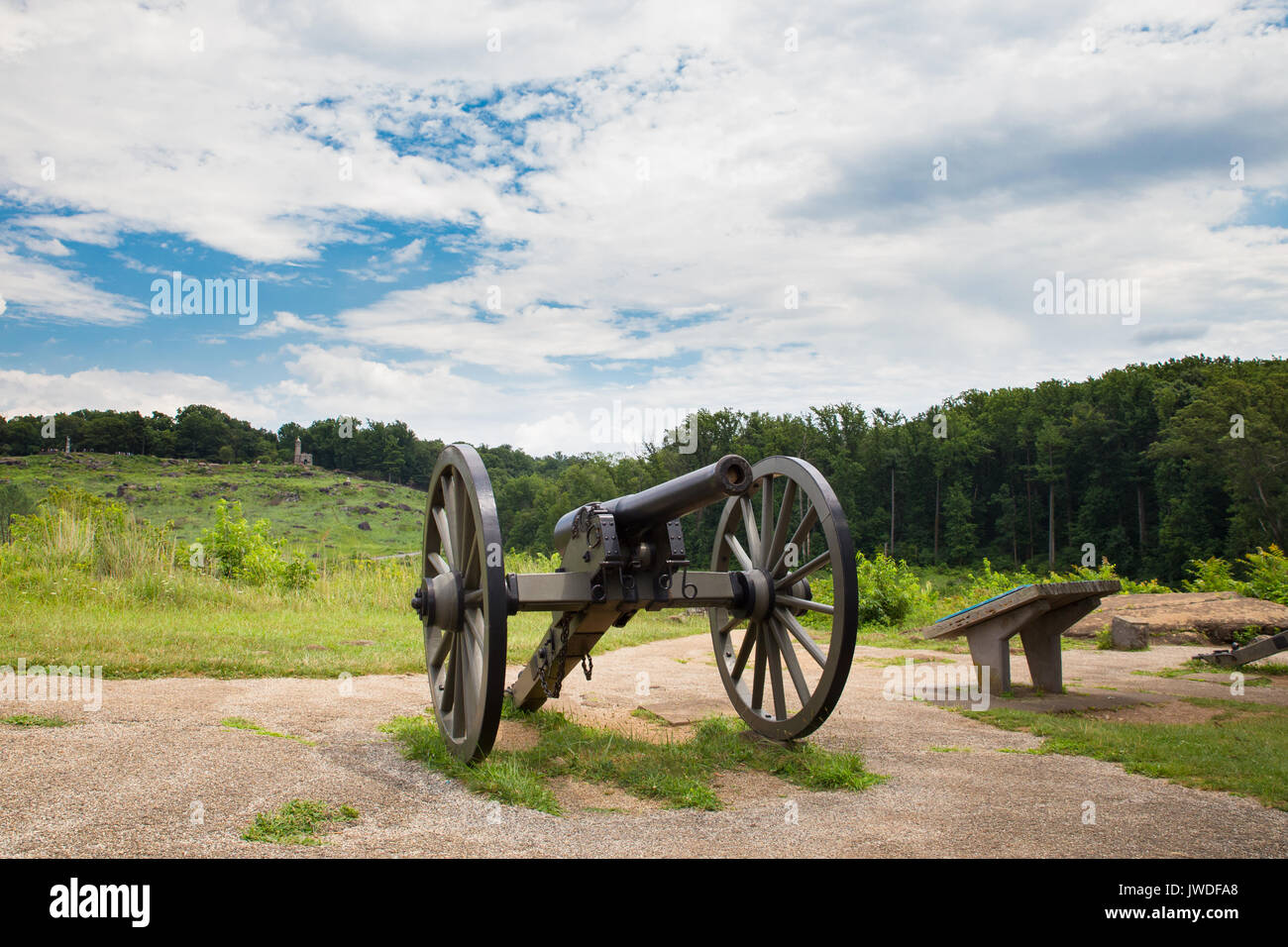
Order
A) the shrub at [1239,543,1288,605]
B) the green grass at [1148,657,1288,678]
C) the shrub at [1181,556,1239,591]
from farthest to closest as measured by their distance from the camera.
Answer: the shrub at [1181,556,1239,591] < the shrub at [1239,543,1288,605] < the green grass at [1148,657,1288,678]

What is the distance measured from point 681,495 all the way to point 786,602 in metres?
1.35

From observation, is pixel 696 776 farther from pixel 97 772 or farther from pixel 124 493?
pixel 124 493

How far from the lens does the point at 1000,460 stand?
6144cm

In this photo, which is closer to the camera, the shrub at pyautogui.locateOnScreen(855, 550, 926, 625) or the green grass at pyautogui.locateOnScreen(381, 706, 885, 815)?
the green grass at pyautogui.locateOnScreen(381, 706, 885, 815)

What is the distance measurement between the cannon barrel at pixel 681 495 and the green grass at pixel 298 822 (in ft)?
6.58

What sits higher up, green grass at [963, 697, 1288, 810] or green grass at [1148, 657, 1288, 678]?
green grass at [963, 697, 1288, 810]

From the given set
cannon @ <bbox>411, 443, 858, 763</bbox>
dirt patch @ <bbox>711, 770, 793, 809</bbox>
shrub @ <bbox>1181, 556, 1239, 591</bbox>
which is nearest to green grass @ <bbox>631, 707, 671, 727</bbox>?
cannon @ <bbox>411, 443, 858, 763</bbox>

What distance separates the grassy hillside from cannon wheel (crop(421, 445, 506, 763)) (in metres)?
41.4

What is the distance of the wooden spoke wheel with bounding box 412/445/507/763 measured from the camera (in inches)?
160

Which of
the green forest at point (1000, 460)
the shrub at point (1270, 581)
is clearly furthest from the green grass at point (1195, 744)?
the green forest at point (1000, 460)

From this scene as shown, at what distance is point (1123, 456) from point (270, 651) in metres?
55.3

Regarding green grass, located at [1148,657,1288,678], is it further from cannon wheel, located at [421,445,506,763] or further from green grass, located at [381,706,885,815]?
cannon wheel, located at [421,445,506,763]

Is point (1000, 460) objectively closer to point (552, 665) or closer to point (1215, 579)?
point (1215, 579)

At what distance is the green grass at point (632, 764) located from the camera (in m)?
4.27
